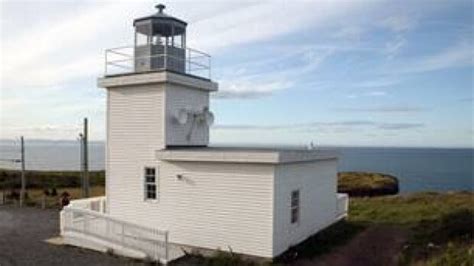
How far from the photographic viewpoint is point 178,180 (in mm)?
15180

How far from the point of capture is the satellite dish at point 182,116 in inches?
628

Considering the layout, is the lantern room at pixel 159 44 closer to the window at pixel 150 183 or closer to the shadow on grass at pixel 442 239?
the window at pixel 150 183

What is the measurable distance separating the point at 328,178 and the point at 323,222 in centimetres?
158

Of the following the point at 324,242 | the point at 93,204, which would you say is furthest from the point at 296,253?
the point at 93,204

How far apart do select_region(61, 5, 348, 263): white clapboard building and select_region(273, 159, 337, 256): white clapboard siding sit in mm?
32

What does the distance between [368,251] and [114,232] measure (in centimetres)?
737

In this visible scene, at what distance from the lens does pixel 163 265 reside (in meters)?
13.6

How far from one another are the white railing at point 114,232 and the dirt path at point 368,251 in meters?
3.70

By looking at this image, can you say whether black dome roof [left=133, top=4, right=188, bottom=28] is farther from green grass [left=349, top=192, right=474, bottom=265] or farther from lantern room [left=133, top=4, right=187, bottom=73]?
green grass [left=349, top=192, right=474, bottom=265]

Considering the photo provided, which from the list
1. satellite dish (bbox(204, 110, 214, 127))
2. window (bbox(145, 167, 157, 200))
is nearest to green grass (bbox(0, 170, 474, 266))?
window (bbox(145, 167, 157, 200))

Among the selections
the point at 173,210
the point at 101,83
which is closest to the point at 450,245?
the point at 173,210

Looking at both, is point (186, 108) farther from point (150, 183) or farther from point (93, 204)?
point (93, 204)

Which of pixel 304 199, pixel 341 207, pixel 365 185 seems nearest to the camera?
pixel 304 199

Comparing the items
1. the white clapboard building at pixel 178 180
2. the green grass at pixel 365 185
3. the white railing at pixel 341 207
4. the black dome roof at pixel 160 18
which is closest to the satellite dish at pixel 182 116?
the white clapboard building at pixel 178 180
